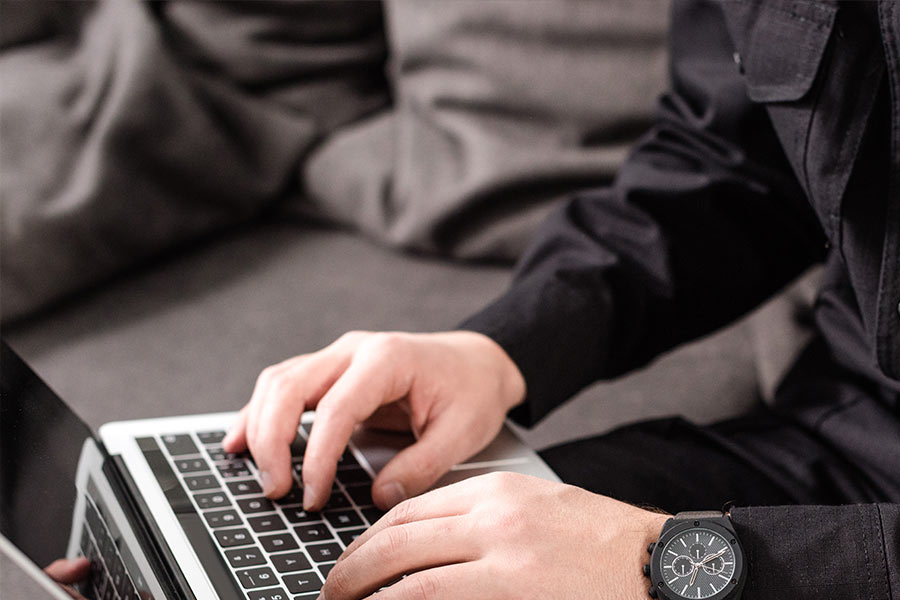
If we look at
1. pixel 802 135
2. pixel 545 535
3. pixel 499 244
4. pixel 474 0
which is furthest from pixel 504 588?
pixel 474 0

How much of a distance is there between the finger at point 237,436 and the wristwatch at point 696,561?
0.27 m

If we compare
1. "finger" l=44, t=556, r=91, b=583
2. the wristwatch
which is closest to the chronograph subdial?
the wristwatch

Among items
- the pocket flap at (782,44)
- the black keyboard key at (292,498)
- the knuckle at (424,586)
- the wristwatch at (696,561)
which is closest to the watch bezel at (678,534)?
the wristwatch at (696,561)

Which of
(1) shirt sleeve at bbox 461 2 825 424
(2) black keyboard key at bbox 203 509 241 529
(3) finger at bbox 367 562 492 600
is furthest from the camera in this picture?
(1) shirt sleeve at bbox 461 2 825 424

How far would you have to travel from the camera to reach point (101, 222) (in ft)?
3.45

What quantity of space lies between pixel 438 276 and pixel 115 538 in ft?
2.07

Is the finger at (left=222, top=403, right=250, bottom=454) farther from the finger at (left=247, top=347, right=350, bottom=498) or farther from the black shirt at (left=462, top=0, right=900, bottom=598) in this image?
the black shirt at (left=462, top=0, right=900, bottom=598)

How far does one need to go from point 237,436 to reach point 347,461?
0.07m

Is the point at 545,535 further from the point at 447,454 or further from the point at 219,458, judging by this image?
the point at 219,458

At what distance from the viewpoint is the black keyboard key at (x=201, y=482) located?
602 mm

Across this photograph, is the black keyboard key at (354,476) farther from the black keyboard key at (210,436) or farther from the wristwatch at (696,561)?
the wristwatch at (696,561)

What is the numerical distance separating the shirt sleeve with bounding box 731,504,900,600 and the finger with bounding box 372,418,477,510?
7.0 inches

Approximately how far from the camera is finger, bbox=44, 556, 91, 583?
49 cm

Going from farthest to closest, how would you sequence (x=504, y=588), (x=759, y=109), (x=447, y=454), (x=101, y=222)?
1. (x=101, y=222)
2. (x=759, y=109)
3. (x=447, y=454)
4. (x=504, y=588)
